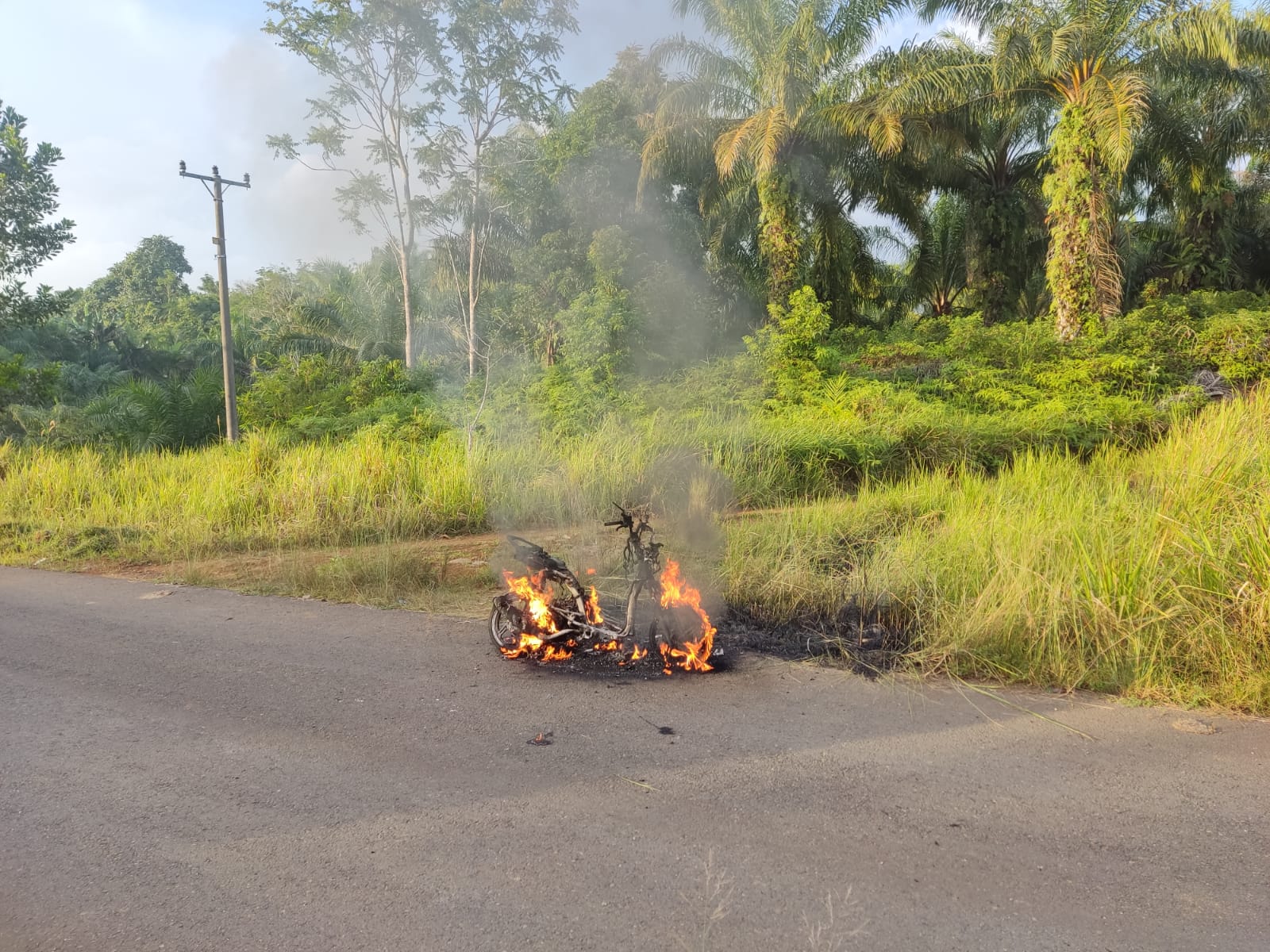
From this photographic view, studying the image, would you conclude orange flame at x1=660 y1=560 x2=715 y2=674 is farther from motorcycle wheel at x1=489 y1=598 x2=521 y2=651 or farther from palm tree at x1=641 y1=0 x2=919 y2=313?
palm tree at x1=641 y1=0 x2=919 y2=313

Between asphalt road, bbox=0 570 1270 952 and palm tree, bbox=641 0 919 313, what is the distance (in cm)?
1620

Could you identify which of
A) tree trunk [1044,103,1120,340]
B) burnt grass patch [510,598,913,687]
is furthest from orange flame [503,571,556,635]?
tree trunk [1044,103,1120,340]

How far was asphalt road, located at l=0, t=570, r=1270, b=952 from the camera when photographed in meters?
2.38

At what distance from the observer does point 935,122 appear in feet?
65.9

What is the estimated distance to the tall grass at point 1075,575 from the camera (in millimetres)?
4219

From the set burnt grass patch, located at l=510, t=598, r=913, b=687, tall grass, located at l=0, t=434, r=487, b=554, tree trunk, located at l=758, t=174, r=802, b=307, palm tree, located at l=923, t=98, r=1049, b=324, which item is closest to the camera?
burnt grass patch, located at l=510, t=598, r=913, b=687

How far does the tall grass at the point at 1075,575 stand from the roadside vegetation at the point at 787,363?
0.03 m

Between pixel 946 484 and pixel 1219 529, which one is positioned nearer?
pixel 1219 529

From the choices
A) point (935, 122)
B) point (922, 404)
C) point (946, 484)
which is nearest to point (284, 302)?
point (935, 122)

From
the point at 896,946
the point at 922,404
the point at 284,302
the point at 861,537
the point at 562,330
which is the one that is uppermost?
the point at 284,302

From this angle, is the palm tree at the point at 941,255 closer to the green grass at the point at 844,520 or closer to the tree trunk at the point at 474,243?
the tree trunk at the point at 474,243

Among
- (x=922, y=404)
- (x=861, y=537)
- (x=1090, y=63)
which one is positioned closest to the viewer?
(x=861, y=537)

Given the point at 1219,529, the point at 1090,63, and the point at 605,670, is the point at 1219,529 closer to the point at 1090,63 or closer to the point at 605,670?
the point at 605,670

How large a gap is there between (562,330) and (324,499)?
1058cm
